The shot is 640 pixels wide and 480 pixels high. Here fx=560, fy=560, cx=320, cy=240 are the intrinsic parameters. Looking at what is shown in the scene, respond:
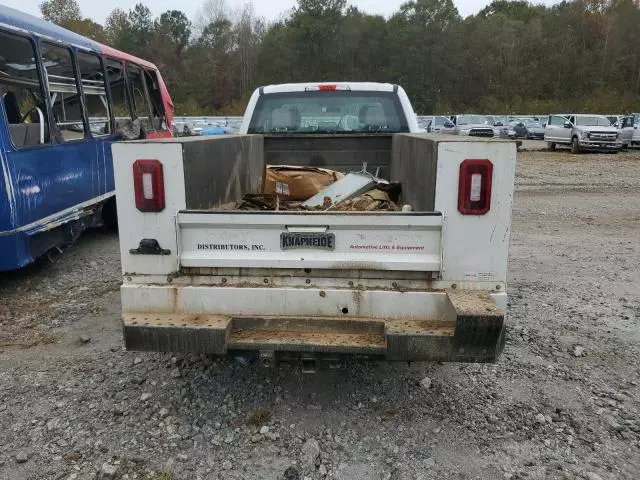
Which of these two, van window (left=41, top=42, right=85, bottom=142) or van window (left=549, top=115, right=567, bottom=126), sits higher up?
van window (left=41, top=42, right=85, bottom=142)

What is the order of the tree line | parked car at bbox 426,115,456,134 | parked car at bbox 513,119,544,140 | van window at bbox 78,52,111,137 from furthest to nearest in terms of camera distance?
the tree line
parked car at bbox 513,119,544,140
parked car at bbox 426,115,456,134
van window at bbox 78,52,111,137

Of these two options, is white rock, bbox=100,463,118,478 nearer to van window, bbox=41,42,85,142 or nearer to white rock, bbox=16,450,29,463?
white rock, bbox=16,450,29,463

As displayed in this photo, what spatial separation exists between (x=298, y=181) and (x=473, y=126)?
32394 mm

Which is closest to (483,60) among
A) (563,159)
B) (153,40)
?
(153,40)

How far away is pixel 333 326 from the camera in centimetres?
330

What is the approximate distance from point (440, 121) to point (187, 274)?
3632 cm

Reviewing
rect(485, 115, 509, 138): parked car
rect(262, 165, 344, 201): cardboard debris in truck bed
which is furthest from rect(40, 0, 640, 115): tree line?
rect(262, 165, 344, 201): cardboard debris in truck bed

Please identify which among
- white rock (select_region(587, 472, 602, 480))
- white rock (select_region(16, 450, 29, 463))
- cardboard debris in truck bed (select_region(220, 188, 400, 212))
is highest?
cardboard debris in truck bed (select_region(220, 188, 400, 212))

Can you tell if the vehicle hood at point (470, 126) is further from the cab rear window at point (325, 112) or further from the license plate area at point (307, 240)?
the license plate area at point (307, 240)


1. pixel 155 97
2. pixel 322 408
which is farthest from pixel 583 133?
pixel 322 408

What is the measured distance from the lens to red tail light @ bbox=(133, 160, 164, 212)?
10.8ft

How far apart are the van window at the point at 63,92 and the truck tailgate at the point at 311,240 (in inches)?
169

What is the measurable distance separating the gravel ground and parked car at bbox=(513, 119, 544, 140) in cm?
3580

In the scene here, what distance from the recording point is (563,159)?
74.5 ft
